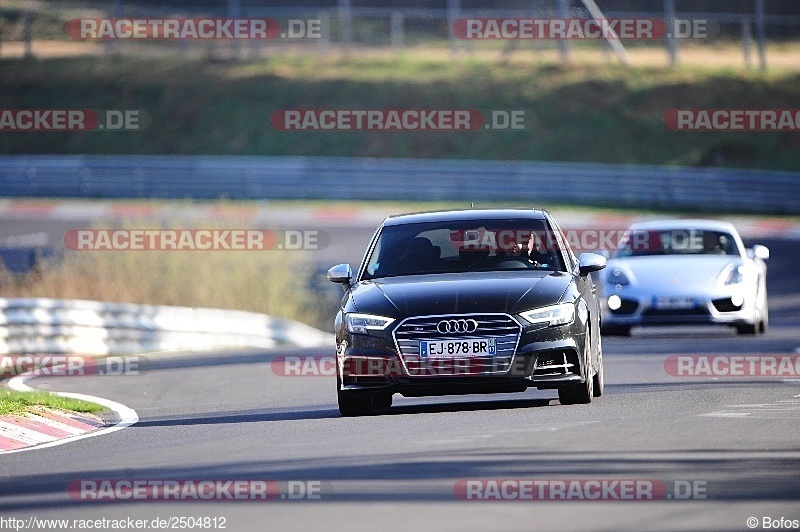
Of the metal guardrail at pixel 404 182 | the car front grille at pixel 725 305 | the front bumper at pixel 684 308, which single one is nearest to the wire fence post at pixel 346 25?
the metal guardrail at pixel 404 182

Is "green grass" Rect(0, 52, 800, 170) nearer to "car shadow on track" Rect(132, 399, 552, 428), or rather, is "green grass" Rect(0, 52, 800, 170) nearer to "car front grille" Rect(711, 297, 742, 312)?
"car front grille" Rect(711, 297, 742, 312)

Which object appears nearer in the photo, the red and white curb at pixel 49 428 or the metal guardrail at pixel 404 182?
the red and white curb at pixel 49 428

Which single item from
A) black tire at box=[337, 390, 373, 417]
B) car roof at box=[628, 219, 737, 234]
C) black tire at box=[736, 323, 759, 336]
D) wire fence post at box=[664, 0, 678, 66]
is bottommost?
black tire at box=[736, 323, 759, 336]

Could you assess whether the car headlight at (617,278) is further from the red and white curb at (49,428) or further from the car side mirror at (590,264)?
the red and white curb at (49,428)

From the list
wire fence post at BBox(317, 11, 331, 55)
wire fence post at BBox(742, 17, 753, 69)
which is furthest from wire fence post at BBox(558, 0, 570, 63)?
wire fence post at BBox(317, 11, 331, 55)

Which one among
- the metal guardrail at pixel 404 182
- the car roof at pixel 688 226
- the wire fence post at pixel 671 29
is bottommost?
the car roof at pixel 688 226

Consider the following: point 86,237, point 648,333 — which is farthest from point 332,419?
point 86,237

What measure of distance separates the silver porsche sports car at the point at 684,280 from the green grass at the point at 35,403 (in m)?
7.57

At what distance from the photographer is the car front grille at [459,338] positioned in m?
11.9

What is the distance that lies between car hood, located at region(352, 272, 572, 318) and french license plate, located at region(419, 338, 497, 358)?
21cm

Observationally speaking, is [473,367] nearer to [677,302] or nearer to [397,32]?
[677,302]

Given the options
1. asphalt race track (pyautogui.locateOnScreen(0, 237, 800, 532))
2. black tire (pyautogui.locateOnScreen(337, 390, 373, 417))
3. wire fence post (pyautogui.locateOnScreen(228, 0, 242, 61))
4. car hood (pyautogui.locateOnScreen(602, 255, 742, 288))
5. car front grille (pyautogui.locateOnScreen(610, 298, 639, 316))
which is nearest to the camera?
asphalt race track (pyautogui.locateOnScreen(0, 237, 800, 532))

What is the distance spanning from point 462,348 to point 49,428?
3.53m

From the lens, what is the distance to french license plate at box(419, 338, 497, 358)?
39.0ft
